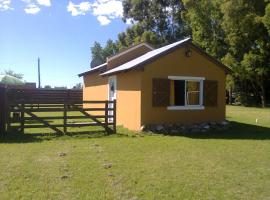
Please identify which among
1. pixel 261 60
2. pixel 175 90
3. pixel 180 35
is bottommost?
pixel 175 90

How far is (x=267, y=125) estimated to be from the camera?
18.2m

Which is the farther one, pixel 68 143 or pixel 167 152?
pixel 68 143

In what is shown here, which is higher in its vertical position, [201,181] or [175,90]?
[175,90]

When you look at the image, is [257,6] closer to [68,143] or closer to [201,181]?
[68,143]

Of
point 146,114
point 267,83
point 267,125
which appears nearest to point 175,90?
point 146,114

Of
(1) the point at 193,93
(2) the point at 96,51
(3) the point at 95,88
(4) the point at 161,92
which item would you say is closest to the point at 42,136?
(4) the point at 161,92

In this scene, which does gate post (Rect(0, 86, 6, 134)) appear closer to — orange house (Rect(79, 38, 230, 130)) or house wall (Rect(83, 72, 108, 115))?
orange house (Rect(79, 38, 230, 130))

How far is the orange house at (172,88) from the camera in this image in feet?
50.1

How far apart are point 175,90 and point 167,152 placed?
21.4 feet

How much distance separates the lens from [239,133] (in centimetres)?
1505

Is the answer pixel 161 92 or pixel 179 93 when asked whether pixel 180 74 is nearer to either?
pixel 179 93

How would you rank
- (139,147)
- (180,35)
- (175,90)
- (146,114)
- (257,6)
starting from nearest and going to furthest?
(139,147)
(146,114)
(175,90)
(257,6)
(180,35)

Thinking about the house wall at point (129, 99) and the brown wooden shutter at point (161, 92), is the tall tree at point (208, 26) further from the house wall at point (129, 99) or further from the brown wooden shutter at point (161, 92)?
the brown wooden shutter at point (161, 92)

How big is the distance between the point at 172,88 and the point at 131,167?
8380 millimetres
